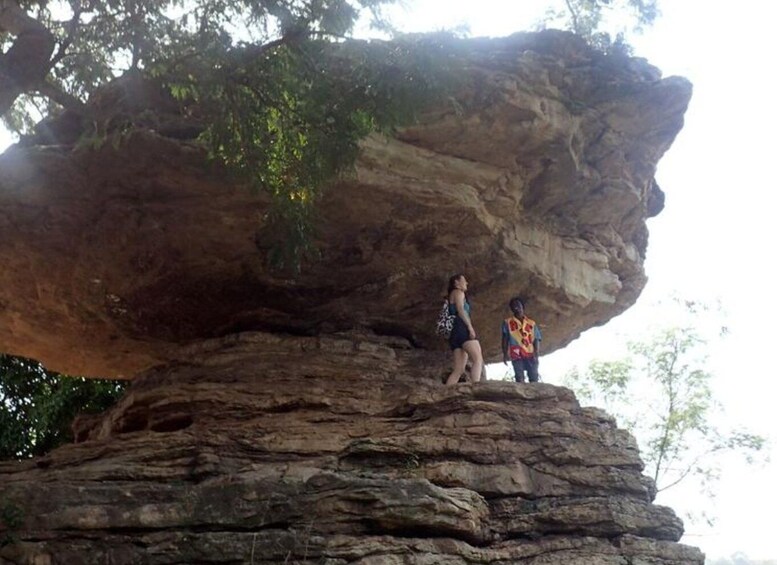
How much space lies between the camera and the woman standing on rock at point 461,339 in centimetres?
1095

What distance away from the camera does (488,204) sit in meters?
11.4

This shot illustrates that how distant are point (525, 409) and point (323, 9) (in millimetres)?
5271

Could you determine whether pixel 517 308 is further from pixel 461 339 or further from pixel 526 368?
pixel 461 339

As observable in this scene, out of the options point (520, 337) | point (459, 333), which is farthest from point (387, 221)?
point (520, 337)

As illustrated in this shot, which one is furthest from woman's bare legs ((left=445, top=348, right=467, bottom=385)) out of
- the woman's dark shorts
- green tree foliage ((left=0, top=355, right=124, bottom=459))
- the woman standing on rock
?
green tree foliage ((left=0, top=355, right=124, bottom=459))

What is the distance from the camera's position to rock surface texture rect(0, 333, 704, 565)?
761 centimetres

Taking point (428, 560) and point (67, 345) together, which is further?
point (67, 345)

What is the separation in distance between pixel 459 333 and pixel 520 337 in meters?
1.08

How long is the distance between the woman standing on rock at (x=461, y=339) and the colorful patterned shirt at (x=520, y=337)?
64 cm

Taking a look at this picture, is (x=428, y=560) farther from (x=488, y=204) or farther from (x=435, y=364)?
(x=488, y=204)

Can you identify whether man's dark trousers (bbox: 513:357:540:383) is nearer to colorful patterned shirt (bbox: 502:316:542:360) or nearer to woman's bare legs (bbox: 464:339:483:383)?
colorful patterned shirt (bbox: 502:316:542:360)

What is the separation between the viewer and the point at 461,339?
36.0ft

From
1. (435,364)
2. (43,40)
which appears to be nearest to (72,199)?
(43,40)

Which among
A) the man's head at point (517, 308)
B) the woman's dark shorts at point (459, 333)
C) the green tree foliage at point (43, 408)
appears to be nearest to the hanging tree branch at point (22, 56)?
the woman's dark shorts at point (459, 333)
